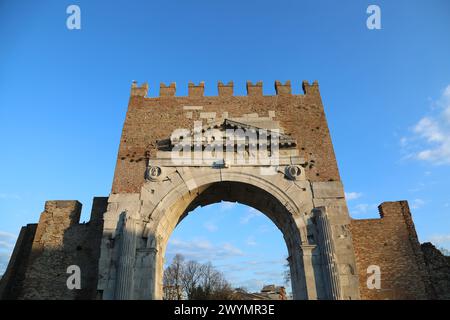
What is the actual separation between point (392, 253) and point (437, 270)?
153 centimetres

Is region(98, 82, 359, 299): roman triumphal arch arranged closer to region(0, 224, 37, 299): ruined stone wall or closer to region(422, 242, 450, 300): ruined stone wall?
region(422, 242, 450, 300): ruined stone wall

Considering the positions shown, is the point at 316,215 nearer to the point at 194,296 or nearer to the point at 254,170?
the point at 254,170

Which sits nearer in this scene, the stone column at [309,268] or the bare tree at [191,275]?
Result: the stone column at [309,268]

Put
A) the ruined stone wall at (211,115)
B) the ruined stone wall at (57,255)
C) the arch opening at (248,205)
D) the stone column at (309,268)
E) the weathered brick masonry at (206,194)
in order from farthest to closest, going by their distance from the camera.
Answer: the ruined stone wall at (211,115), the arch opening at (248,205), the ruined stone wall at (57,255), the weathered brick masonry at (206,194), the stone column at (309,268)

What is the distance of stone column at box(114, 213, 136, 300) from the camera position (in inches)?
386

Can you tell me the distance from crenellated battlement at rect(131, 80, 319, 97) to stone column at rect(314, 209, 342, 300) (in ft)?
18.8

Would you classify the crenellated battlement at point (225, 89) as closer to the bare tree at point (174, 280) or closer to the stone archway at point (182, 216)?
the stone archway at point (182, 216)

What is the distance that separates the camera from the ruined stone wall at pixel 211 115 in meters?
12.1

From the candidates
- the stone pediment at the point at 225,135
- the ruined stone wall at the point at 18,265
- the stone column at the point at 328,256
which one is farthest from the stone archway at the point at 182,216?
the ruined stone wall at the point at 18,265

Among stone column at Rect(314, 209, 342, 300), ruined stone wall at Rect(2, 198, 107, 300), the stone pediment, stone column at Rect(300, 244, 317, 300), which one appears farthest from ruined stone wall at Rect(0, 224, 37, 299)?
stone column at Rect(314, 209, 342, 300)

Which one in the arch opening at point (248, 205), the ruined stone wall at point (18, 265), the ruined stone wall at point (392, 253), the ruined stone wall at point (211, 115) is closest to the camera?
the ruined stone wall at point (392, 253)

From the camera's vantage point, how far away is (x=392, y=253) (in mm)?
10867

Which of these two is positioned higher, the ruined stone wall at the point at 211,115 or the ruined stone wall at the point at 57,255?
the ruined stone wall at the point at 211,115

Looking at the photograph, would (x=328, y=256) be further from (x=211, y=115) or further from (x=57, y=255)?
(x=57, y=255)
